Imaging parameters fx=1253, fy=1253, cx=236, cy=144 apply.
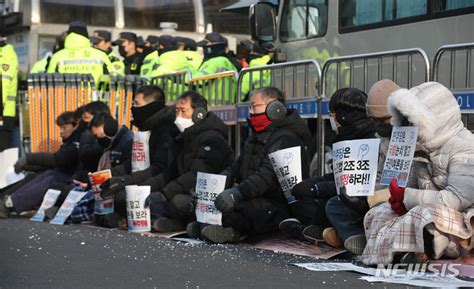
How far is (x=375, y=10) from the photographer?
11.4 meters

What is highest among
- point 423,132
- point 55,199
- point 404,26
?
point 404,26

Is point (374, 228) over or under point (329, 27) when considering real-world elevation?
under

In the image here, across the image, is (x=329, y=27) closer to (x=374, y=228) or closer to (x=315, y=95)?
(x=315, y=95)

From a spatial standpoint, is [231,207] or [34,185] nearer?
[231,207]

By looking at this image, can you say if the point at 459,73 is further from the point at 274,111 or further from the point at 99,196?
the point at 99,196

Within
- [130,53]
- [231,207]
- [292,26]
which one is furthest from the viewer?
[130,53]

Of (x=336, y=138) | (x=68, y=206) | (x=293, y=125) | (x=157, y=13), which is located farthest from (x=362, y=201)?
(x=157, y=13)

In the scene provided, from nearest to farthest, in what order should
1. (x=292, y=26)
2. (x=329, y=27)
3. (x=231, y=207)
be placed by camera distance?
(x=231, y=207)
(x=329, y=27)
(x=292, y=26)

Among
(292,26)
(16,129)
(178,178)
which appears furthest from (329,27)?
(16,129)

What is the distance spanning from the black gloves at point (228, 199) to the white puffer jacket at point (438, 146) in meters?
2.23

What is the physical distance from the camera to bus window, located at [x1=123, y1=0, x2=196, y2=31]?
72.7 ft

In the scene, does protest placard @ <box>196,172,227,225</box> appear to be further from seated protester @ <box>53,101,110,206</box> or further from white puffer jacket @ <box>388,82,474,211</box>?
seated protester @ <box>53,101,110,206</box>

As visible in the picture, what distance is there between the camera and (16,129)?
59.7ft

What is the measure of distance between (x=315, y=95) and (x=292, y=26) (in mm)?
2151
